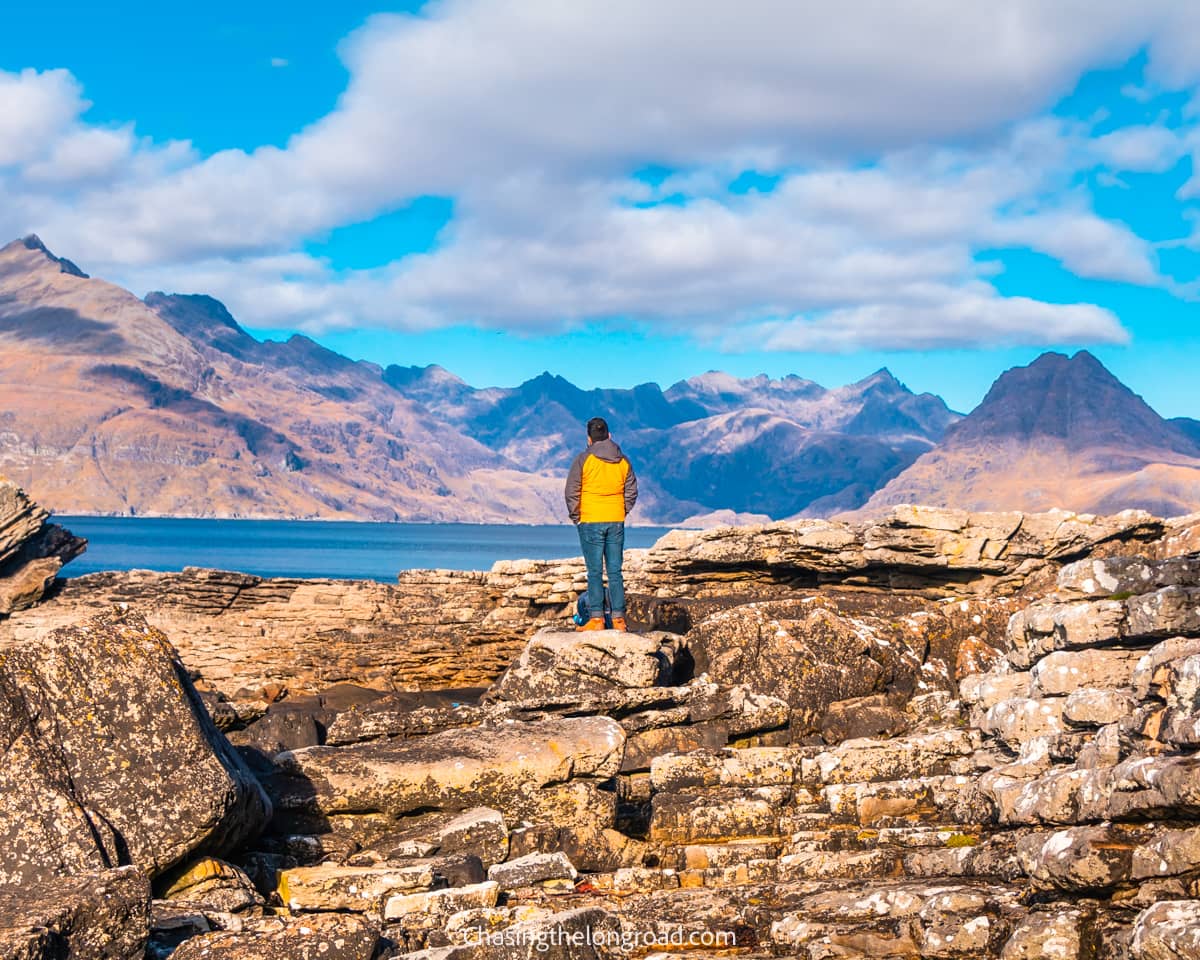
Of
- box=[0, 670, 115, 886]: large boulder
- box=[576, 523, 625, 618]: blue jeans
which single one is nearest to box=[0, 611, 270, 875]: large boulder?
box=[0, 670, 115, 886]: large boulder

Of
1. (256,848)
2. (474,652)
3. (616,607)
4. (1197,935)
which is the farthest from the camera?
(474,652)

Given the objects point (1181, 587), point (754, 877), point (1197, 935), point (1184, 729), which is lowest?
point (754, 877)

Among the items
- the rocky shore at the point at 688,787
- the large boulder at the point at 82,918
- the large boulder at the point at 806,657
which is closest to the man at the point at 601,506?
the rocky shore at the point at 688,787

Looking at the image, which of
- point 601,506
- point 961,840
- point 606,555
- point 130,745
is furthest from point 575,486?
point 961,840

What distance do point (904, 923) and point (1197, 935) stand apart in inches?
94.5

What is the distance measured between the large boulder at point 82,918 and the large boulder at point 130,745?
5.74 ft

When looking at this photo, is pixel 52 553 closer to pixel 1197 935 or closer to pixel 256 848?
pixel 256 848

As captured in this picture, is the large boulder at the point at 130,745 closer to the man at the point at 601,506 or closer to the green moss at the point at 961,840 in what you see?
the green moss at the point at 961,840

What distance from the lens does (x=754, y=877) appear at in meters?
11.8

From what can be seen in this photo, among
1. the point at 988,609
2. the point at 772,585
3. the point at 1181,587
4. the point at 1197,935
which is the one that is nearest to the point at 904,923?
the point at 1197,935

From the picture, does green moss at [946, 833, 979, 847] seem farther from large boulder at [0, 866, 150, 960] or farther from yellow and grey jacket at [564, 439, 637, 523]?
yellow and grey jacket at [564, 439, 637, 523]

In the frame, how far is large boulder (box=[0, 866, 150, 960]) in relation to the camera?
8.10 m

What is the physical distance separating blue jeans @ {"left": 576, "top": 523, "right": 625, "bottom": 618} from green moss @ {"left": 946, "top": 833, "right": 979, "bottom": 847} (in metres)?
8.31

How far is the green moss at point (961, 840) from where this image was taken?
1153 centimetres
